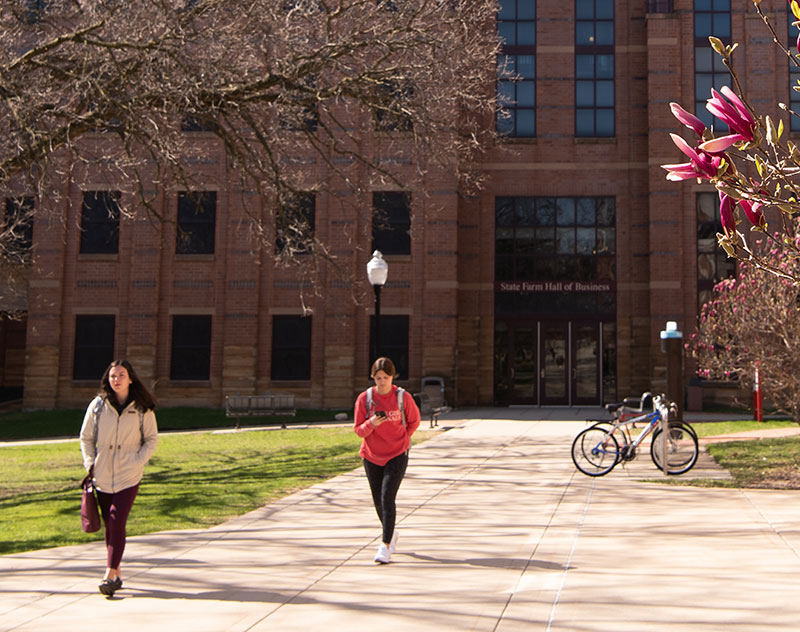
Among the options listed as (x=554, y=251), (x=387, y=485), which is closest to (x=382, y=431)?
(x=387, y=485)

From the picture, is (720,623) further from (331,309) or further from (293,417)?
(331,309)

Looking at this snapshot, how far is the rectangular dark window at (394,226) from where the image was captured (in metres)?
27.7

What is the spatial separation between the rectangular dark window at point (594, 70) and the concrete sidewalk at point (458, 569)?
2033 cm

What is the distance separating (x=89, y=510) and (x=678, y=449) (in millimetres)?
8990

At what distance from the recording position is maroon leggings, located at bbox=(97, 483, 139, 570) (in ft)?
19.2

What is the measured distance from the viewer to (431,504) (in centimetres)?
988

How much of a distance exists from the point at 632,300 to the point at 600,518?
66.7 ft

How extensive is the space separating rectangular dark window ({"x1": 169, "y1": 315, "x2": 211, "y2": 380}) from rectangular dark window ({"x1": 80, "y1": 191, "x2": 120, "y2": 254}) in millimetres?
3409

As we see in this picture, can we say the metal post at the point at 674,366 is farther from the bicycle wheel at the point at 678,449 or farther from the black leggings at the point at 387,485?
the black leggings at the point at 387,485

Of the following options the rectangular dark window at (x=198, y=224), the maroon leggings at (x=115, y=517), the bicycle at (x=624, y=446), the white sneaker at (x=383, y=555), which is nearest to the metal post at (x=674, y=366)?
the bicycle at (x=624, y=446)

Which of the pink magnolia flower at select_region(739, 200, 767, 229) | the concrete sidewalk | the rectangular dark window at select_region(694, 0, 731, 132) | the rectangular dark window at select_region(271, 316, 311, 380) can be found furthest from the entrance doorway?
the pink magnolia flower at select_region(739, 200, 767, 229)

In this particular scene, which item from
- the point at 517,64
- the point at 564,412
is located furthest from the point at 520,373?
→ the point at 517,64

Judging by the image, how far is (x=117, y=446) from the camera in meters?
6.07

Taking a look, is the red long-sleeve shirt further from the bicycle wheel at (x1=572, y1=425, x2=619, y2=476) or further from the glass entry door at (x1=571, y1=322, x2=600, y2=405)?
the glass entry door at (x1=571, y1=322, x2=600, y2=405)
